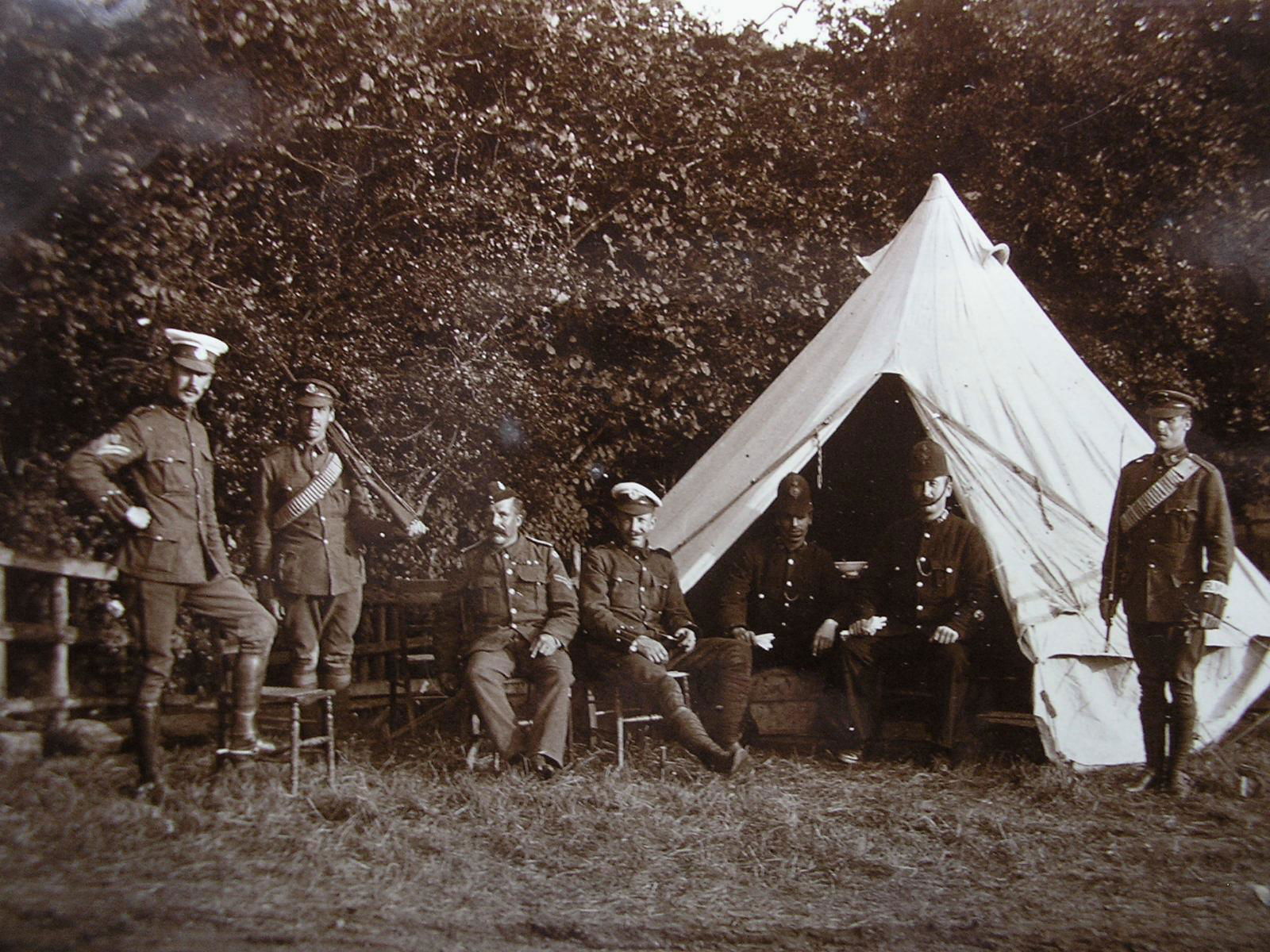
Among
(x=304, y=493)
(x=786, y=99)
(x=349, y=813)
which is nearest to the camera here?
(x=349, y=813)

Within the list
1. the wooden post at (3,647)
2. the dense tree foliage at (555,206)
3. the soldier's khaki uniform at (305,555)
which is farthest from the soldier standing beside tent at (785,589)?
the wooden post at (3,647)

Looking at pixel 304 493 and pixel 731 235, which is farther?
pixel 731 235

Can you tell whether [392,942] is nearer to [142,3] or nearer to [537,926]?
[537,926]

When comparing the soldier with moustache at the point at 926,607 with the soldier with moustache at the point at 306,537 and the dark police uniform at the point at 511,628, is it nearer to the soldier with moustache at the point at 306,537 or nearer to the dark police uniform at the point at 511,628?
the dark police uniform at the point at 511,628

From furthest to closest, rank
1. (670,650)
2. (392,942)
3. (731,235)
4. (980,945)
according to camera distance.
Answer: (731,235) → (670,650) → (980,945) → (392,942)

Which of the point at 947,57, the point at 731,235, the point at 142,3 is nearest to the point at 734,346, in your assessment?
the point at 731,235

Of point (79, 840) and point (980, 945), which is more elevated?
point (79, 840)

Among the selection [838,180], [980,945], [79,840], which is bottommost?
[980,945]

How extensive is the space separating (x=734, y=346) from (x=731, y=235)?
0.83m

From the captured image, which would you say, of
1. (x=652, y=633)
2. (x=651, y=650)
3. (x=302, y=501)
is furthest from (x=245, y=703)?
(x=652, y=633)

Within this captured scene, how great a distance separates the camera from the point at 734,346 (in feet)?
28.9

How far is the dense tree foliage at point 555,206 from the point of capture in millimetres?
4527

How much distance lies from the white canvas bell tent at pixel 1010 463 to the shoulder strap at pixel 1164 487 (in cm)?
51

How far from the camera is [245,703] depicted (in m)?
4.52
